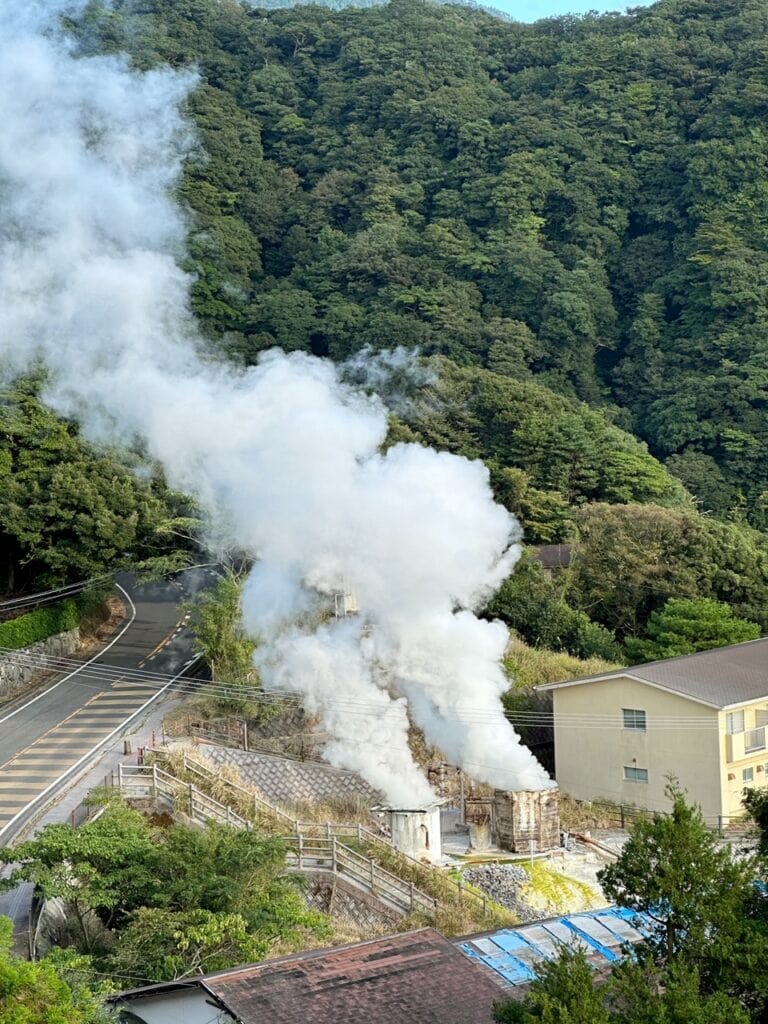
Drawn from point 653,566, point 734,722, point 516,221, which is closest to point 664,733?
point 734,722

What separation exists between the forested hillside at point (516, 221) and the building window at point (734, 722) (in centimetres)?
1082

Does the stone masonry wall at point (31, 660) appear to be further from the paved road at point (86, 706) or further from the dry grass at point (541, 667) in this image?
the dry grass at point (541, 667)

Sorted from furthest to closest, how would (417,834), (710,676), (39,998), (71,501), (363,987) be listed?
(71,501) < (710,676) < (417,834) < (363,987) < (39,998)

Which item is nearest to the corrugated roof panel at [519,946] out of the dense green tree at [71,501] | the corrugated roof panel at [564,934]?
the corrugated roof panel at [564,934]

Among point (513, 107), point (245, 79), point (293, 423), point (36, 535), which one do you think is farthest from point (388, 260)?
point (293, 423)

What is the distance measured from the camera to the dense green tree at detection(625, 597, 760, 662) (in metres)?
36.9

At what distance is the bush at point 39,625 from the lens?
36031 mm

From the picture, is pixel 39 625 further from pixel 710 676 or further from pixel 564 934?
pixel 564 934

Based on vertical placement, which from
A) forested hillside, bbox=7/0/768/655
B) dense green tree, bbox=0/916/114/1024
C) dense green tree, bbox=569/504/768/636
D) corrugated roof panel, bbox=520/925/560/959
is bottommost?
dense green tree, bbox=0/916/114/1024

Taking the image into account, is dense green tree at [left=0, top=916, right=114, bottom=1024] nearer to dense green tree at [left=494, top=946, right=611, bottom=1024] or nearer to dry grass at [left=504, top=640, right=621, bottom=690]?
dense green tree at [left=494, top=946, right=611, bottom=1024]

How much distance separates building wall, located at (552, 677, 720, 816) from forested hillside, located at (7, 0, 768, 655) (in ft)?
34.5

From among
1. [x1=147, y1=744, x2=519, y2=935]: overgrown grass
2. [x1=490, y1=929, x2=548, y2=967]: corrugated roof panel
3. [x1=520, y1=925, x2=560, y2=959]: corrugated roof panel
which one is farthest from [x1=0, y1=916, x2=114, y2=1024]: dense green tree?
[x1=147, y1=744, x2=519, y2=935]: overgrown grass

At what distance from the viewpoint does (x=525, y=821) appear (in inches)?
1070

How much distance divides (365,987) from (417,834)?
10.3m
